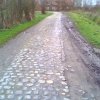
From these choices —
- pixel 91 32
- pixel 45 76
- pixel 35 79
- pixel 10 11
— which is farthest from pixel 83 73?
pixel 10 11

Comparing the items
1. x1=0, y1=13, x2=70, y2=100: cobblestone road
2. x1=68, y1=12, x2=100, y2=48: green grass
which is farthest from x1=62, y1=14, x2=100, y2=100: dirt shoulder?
x1=68, y1=12, x2=100, y2=48: green grass

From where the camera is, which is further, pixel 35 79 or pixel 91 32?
pixel 91 32

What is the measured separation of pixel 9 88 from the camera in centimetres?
479

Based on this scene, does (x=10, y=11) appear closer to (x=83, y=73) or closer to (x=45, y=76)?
(x=45, y=76)

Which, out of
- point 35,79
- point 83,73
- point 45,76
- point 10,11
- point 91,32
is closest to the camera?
point 35,79

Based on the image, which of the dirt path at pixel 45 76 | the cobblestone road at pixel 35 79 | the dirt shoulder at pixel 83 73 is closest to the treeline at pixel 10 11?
the dirt path at pixel 45 76

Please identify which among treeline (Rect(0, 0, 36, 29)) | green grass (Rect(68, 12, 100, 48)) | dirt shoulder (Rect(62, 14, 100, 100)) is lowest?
dirt shoulder (Rect(62, 14, 100, 100))

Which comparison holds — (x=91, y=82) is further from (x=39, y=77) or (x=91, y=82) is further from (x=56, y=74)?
(x=39, y=77)

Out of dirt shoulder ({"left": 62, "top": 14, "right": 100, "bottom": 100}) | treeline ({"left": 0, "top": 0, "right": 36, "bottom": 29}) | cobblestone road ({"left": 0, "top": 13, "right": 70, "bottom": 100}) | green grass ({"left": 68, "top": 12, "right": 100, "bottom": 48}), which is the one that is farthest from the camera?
treeline ({"left": 0, "top": 0, "right": 36, "bottom": 29})

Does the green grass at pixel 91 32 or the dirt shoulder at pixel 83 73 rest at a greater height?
the green grass at pixel 91 32

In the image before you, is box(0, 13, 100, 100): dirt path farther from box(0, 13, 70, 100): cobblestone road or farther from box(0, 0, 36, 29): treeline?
box(0, 0, 36, 29): treeline

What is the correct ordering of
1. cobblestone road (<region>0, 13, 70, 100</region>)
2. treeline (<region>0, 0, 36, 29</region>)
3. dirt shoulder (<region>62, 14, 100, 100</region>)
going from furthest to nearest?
1. treeline (<region>0, 0, 36, 29</region>)
2. dirt shoulder (<region>62, 14, 100, 100</region>)
3. cobblestone road (<region>0, 13, 70, 100</region>)

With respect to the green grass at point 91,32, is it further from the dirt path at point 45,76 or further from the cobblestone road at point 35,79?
the cobblestone road at point 35,79

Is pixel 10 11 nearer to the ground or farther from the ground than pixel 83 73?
farther from the ground
